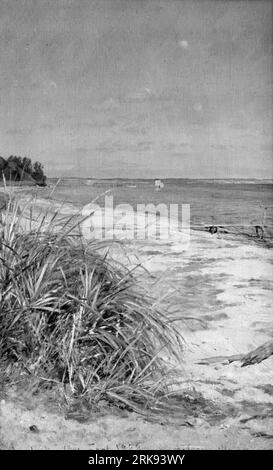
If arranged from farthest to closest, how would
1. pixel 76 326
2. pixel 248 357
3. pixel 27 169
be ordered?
1. pixel 27 169
2. pixel 248 357
3. pixel 76 326

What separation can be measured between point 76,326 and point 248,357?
1.35m

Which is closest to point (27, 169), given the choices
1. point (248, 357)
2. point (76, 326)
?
point (76, 326)

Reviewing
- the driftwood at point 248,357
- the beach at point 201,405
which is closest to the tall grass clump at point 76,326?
the beach at point 201,405

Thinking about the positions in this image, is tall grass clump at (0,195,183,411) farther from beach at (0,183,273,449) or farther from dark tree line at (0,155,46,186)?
dark tree line at (0,155,46,186)

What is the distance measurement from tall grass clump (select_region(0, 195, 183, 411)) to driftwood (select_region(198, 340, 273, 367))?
0.49 meters

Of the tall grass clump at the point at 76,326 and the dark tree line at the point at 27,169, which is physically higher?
the dark tree line at the point at 27,169

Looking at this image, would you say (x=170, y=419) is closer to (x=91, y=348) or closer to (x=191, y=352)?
(x=91, y=348)

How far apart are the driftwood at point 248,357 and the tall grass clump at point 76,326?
19.4 inches

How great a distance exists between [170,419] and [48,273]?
3.60 feet

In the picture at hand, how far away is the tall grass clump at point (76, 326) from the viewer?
3188 mm

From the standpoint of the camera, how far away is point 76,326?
325 cm

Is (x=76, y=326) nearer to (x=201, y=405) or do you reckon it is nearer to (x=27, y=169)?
(x=201, y=405)

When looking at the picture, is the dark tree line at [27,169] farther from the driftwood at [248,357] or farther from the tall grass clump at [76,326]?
the driftwood at [248,357]
